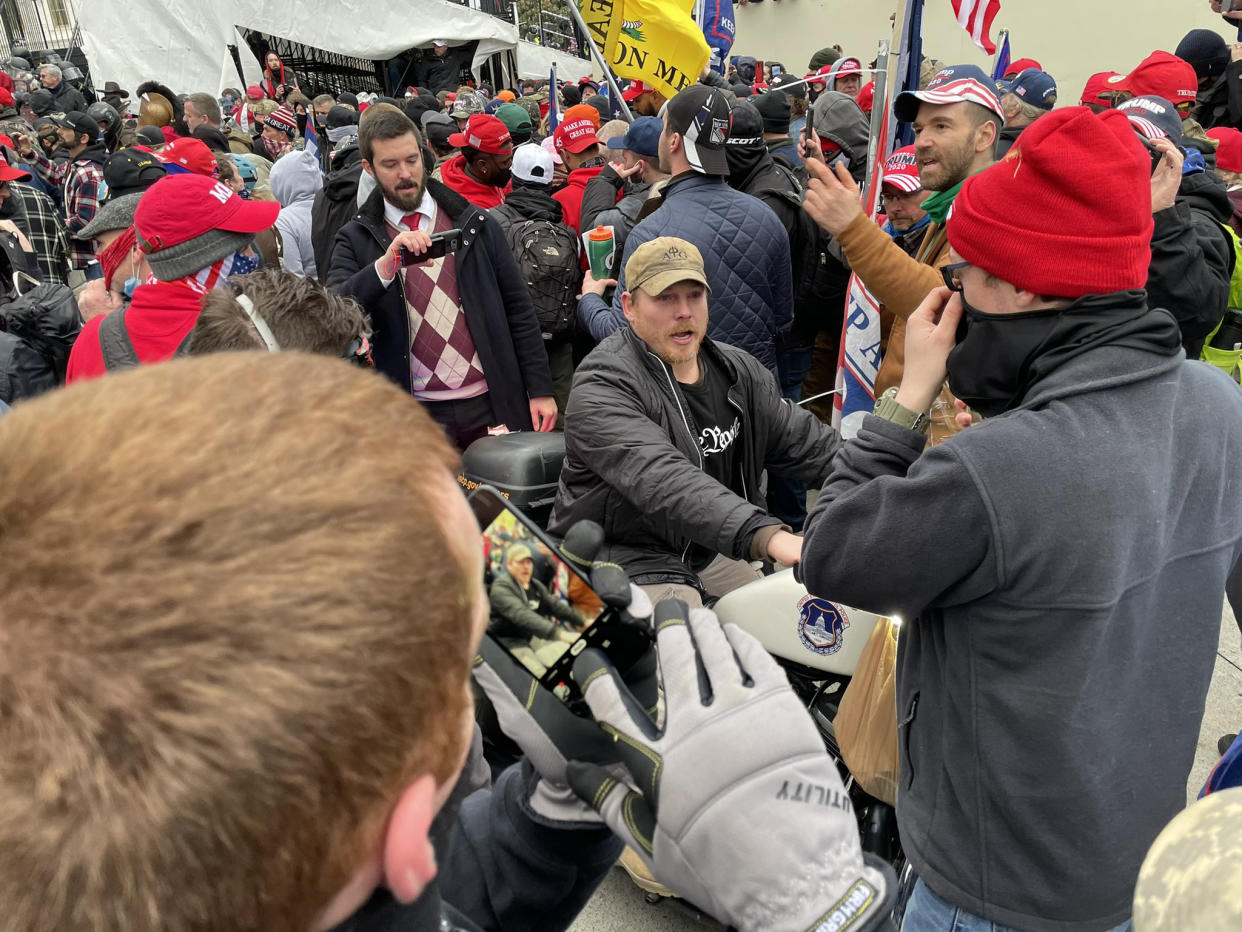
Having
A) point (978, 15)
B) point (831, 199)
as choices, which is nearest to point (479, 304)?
point (831, 199)

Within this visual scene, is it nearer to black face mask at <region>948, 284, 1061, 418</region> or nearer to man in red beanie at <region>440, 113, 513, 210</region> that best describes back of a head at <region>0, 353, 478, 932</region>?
black face mask at <region>948, 284, 1061, 418</region>

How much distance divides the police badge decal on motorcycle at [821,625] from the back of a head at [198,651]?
6.10 ft

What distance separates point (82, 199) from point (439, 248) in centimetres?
508

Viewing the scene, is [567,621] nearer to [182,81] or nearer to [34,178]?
[34,178]

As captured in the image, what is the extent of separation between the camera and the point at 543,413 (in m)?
3.86

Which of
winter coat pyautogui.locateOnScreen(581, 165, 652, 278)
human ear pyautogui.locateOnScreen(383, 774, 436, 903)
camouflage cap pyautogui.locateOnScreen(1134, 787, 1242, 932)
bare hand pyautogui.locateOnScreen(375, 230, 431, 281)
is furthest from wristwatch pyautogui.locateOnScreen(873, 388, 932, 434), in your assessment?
winter coat pyautogui.locateOnScreen(581, 165, 652, 278)

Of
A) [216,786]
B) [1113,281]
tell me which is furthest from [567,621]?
[1113,281]

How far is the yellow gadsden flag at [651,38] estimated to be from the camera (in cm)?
579

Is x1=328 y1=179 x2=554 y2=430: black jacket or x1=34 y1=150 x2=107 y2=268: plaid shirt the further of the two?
x1=34 y1=150 x2=107 y2=268: plaid shirt

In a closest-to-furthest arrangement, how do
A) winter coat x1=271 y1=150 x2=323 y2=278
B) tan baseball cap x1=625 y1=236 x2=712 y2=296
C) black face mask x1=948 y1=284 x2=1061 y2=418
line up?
black face mask x1=948 y1=284 x2=1061 y2=418, tan baseball cap x1=625 y1=236 x2=712 y2=296, winter coat x1=271 y1=150 x2=323 y2=278

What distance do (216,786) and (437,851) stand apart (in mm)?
515

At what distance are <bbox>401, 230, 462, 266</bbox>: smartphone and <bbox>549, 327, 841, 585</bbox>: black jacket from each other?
112 cm

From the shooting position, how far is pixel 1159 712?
149cm

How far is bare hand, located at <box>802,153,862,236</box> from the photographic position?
288 cm
